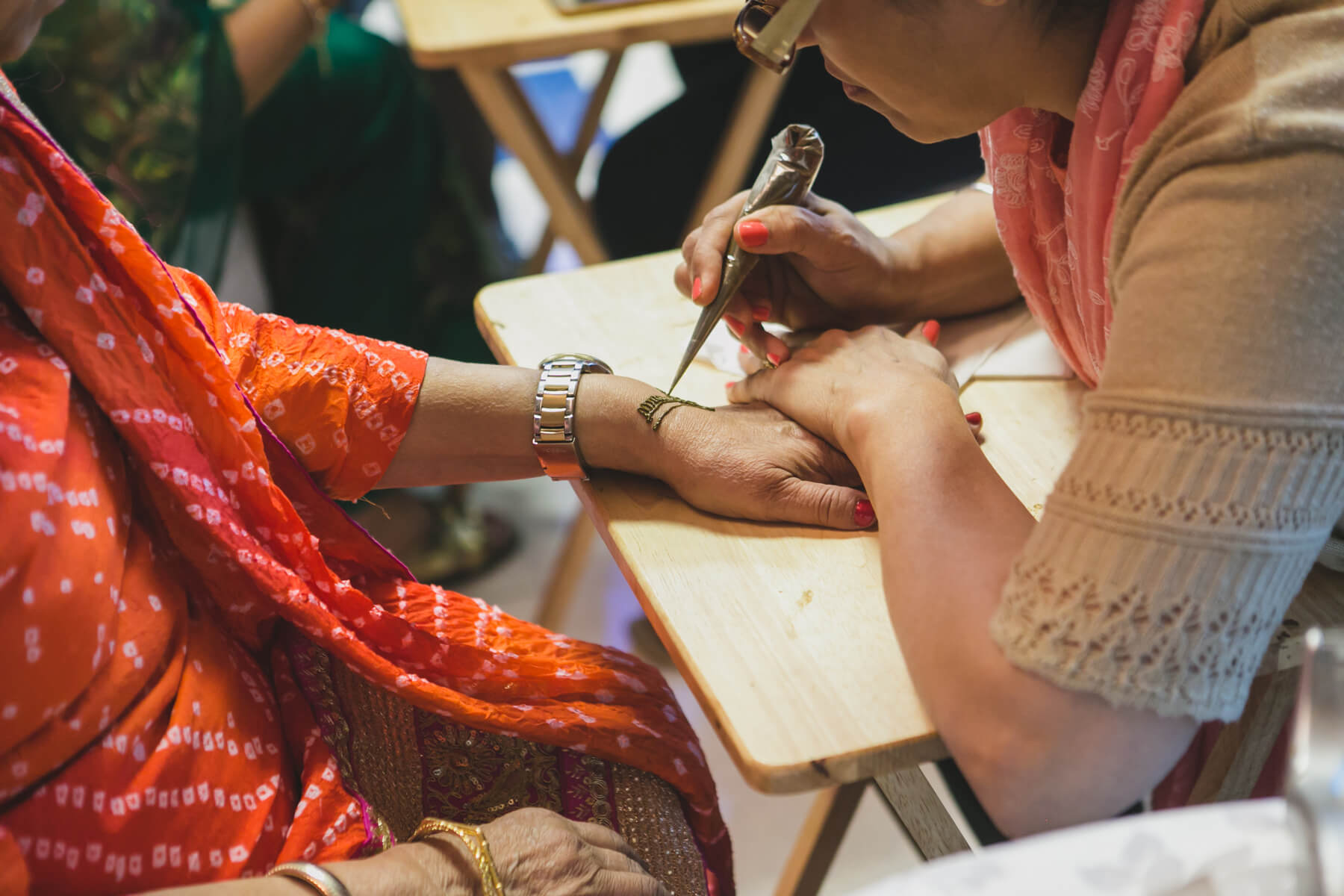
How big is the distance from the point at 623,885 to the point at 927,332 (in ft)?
1.87

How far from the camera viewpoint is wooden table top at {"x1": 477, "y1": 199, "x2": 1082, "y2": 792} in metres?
0.71

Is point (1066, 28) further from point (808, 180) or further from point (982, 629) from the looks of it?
point (982, 629)

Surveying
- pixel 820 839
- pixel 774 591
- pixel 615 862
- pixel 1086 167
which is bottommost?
pixel 820 839

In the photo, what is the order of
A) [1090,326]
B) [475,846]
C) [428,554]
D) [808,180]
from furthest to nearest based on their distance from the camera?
[428,554] → [808,180] → [1090,326] → [475,846]

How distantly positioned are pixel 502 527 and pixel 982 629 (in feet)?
5.67

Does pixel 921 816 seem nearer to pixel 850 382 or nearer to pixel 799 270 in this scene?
pixel 850 382

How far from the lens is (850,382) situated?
3.05ft

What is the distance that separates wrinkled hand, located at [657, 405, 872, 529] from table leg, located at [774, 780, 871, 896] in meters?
0.47

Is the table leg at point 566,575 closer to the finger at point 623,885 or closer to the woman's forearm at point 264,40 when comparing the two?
the woman's forearm at point 264,40

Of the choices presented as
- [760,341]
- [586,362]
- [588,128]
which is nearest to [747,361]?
[760,341]

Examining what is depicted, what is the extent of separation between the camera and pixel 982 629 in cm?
69

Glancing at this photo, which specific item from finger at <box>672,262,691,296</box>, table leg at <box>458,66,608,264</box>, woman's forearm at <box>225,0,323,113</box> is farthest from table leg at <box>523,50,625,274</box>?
finger at <box>672,262,691,296</box>

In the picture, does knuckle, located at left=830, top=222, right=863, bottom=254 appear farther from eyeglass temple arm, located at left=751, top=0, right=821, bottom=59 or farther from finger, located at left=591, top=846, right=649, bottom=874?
finger, located at left=591, top=846, right=649, bottom=874

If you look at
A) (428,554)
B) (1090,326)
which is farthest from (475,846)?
(428,554)
